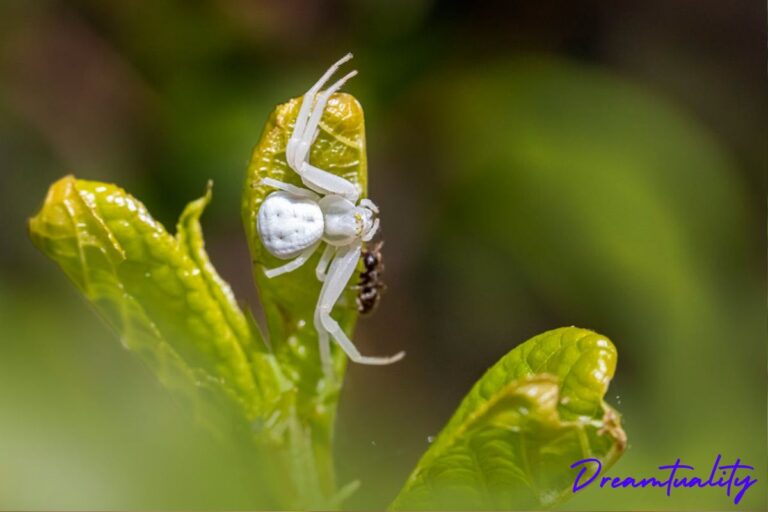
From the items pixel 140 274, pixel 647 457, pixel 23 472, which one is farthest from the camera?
pixel 647 457

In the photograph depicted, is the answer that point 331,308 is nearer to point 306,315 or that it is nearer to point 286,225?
point 306,315

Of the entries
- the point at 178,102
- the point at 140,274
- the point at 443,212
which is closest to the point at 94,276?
the point at 140,274

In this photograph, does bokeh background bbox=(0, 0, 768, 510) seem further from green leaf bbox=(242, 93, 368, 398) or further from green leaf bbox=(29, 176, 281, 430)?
green leaf bbox=(29, 176, 281, 430)

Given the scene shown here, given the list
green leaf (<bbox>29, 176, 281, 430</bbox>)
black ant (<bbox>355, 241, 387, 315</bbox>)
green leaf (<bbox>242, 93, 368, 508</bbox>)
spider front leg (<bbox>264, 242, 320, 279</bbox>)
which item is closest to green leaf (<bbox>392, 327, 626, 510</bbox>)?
green leaf (<bbox>242, 93, 368, 508</bbox>)

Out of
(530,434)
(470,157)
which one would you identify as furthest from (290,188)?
(470,157)

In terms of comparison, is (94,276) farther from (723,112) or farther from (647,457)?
(723,112)

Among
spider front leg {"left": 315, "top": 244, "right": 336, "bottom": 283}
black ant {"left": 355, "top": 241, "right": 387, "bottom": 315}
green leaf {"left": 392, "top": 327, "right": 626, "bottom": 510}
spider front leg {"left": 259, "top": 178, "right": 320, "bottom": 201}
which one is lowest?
green leaf {"left": 392, "top": 327, "right": 626, "bottom": 510}
